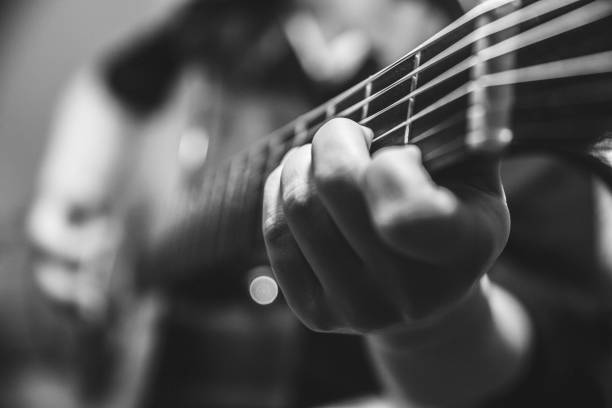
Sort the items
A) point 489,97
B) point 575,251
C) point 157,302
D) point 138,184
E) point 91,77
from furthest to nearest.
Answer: point 91,77
point 138,184
point 157,302
point 575,251
point 489,97

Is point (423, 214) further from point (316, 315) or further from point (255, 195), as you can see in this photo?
point (255, 195)

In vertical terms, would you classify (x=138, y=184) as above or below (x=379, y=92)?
below

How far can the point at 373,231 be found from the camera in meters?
0.25

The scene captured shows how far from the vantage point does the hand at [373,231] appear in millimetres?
213

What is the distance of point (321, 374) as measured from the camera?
2.29 ft

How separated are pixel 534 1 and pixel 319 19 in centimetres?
63

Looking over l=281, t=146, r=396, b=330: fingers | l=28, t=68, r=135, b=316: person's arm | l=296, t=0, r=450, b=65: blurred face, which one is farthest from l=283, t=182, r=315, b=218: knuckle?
l=28, t=68, r=135, b=316: person's arm

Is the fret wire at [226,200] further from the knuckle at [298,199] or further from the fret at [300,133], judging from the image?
the knuckle at [298,199]

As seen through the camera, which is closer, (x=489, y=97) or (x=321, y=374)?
(x=489, y=97)

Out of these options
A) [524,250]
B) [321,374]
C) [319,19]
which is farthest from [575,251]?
[319,19]

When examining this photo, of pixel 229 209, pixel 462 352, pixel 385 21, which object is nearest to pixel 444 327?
pixel 462 352

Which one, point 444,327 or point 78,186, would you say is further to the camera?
point 78,186

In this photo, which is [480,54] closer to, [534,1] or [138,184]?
[534,1]

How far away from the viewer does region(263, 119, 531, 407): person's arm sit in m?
0.21
